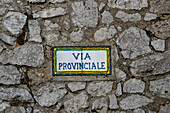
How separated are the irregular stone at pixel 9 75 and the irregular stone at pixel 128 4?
1.13m

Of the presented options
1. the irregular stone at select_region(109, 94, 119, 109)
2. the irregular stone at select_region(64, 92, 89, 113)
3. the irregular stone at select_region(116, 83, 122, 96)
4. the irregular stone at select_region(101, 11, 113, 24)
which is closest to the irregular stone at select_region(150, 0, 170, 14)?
the irregular stone at select_region(101, 11, 113, 24)

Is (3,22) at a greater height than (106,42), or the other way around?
(3,22)

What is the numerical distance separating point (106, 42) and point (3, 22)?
3.36 ft

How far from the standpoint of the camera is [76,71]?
2078mm

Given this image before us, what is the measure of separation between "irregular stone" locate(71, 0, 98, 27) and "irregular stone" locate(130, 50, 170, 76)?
583 millimetres

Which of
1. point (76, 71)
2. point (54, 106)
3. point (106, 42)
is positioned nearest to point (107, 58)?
point (106, 42)

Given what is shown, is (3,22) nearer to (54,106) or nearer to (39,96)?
(39,96)

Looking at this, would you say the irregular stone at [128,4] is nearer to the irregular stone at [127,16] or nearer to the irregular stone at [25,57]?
the irregular stone at [127,16]

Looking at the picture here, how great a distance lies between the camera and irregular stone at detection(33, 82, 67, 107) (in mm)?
2074

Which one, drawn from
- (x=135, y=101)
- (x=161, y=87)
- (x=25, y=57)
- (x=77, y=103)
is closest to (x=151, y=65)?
(x=161, y=87)

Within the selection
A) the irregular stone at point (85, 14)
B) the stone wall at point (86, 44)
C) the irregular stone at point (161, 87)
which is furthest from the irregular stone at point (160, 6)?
Answer: the irregular stone at point (161, 87)

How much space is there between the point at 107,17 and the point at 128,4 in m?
0.24

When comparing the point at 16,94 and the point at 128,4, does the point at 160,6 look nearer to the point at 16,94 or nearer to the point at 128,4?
the point at 128,4

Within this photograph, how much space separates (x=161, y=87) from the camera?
2.08 metres
